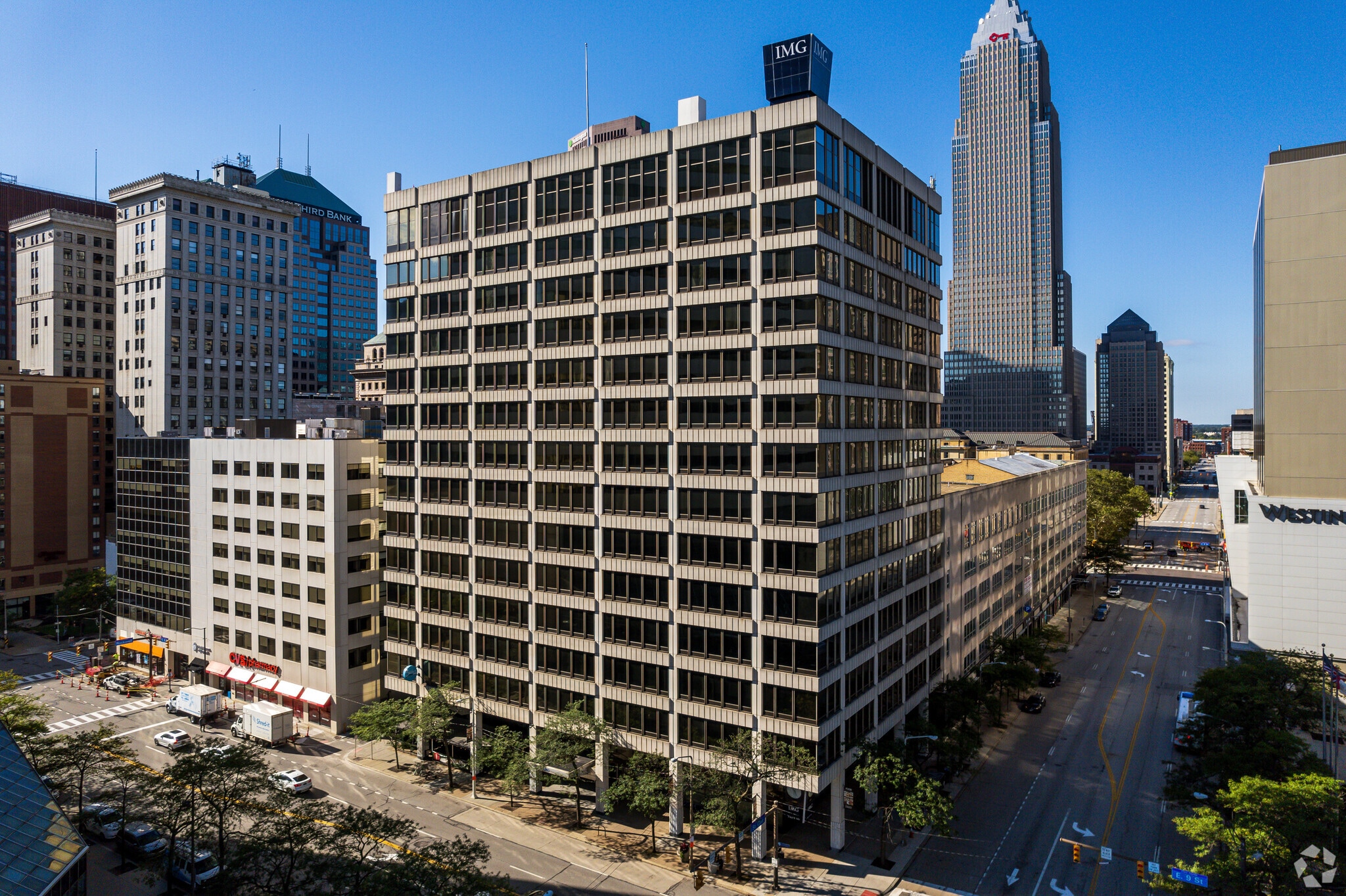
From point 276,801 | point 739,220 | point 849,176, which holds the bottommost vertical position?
point 276,801

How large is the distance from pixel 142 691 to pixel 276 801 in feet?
172

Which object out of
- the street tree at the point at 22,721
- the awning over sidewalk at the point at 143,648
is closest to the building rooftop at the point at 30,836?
the street tree at the point at 22,721

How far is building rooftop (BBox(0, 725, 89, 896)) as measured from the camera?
34.7 meters

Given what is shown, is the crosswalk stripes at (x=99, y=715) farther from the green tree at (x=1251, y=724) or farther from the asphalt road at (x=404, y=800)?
the green tree at (x=1251, y=724)

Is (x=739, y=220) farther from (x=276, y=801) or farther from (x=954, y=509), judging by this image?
(x=276, y=801)

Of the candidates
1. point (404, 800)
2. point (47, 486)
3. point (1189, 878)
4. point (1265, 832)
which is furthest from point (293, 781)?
point (47, 486)

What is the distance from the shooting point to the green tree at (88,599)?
356 feet

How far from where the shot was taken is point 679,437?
175 ft

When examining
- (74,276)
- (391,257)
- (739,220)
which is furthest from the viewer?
(74,276)

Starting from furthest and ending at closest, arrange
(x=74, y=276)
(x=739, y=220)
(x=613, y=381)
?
(x=74, y=276) → (x=613, y=381) → (x=739, y=220)

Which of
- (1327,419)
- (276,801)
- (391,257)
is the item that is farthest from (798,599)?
(1327,419)

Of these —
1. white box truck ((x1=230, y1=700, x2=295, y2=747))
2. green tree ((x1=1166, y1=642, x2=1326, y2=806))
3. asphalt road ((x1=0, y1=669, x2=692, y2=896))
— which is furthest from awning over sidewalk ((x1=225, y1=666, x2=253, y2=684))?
green tree ((x1=1166, y1=642, x2=1326, y2=806))

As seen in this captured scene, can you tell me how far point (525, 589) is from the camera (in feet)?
200

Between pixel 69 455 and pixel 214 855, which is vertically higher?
pixel 69 455
